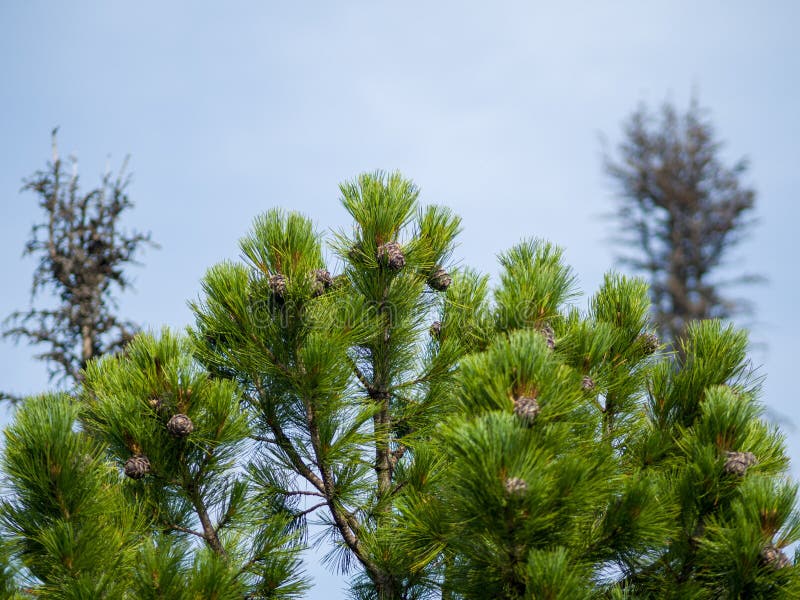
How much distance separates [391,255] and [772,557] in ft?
6.79

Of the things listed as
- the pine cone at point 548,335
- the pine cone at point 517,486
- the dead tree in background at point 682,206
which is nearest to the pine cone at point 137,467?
the pine cone at point 517,486

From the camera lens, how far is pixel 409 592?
14.7 feet

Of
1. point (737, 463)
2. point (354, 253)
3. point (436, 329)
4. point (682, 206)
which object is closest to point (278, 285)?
point (354, 253)

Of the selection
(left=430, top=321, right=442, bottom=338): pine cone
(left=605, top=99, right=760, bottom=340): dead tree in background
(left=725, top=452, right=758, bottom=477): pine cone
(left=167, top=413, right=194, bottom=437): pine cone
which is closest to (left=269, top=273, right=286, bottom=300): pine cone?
(left=167, top=413, right=194, bottom=437): pine cone

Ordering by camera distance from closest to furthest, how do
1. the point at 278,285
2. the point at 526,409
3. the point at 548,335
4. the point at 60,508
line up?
1. the point at 526,409
2. the point at 60,508
3. the point at 548,335
4. the point at 278,285

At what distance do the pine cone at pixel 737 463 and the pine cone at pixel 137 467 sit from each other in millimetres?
2450

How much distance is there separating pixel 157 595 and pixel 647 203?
17.8 m

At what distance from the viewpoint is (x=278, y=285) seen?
4023 millimetres

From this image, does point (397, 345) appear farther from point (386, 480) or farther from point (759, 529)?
point (759, 529)

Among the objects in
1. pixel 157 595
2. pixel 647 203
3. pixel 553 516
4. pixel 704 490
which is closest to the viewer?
pixel 553 516

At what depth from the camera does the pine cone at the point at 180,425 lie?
149 inches

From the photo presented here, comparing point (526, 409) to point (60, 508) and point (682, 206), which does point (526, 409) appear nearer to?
point (60, 508)

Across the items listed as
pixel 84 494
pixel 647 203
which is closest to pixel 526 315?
pixel 84 494

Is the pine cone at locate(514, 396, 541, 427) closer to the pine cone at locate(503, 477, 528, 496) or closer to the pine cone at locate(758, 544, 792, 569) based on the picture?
the pine cone at locate(503, 477, 528, 496)
